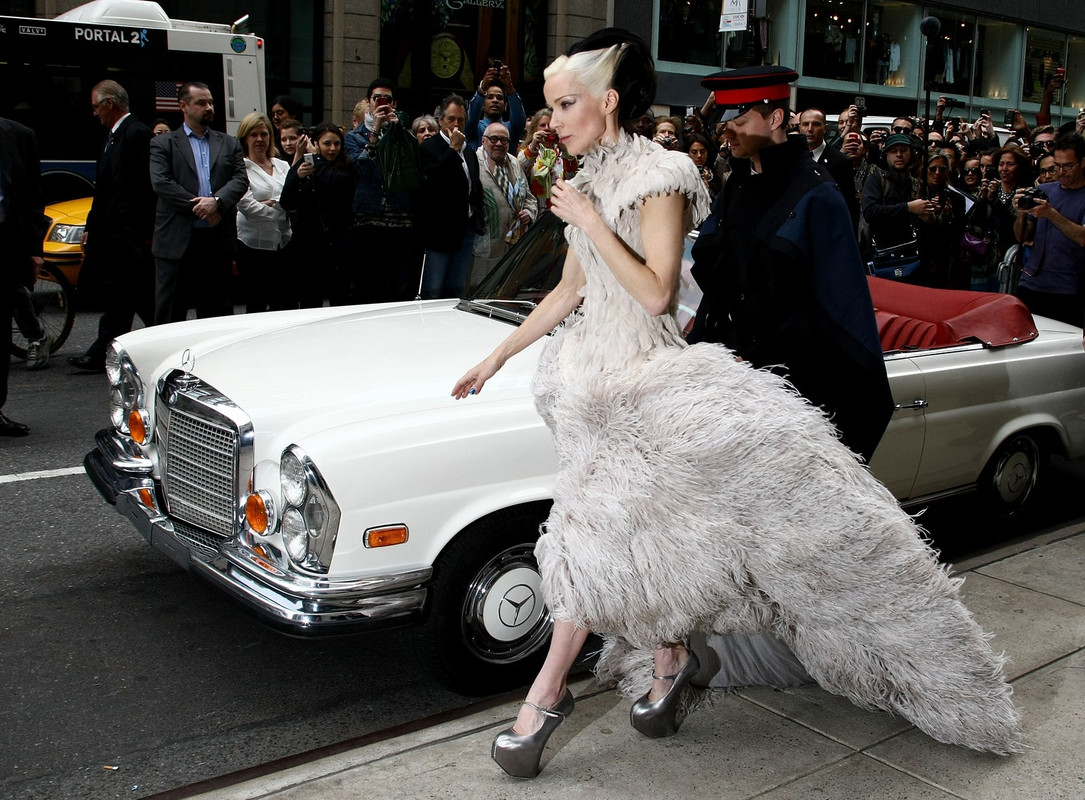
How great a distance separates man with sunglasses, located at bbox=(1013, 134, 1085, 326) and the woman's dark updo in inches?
166

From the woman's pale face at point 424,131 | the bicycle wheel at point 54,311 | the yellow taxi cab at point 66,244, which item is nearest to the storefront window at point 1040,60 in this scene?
the woman's pale face at point 424,131

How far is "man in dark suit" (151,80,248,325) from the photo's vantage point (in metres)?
8.09

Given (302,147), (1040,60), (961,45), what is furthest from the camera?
(1040,60)

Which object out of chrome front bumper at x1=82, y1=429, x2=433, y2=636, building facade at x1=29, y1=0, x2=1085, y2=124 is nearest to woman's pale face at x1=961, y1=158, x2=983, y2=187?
building facade at x1=29, y1=0, x2=1085, y2=124

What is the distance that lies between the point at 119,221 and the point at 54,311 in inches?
53.6

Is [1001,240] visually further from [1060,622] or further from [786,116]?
[786,116]

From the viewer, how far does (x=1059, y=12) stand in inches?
1351

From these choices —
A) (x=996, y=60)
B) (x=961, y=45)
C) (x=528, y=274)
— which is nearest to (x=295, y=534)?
(x=528, y=274)

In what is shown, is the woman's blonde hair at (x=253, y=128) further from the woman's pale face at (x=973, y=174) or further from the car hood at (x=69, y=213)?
the woman's pale face at (x=973, y=174)

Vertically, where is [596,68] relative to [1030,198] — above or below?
above

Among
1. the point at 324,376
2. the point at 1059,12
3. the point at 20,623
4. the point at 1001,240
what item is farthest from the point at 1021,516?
the point at 1059,12

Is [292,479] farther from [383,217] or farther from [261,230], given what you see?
[261,230]

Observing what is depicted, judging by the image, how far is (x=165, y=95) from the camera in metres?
14.4

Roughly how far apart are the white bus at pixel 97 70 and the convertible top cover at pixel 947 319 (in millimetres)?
11043
